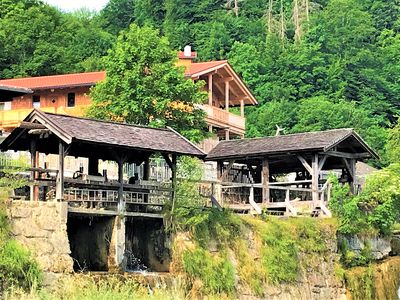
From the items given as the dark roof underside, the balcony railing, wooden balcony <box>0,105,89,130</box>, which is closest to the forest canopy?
the balcony railing

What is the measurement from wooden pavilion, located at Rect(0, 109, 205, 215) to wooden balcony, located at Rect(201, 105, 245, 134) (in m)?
18.7

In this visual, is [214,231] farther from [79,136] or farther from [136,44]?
[136,44]

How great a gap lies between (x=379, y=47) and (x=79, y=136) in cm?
5551

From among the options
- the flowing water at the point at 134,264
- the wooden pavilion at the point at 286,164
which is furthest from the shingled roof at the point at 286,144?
the flowing water at the point at 134,264

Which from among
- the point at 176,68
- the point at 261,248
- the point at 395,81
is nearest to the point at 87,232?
the point at 261,248

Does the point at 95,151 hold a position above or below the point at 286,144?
below

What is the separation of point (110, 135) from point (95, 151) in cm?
218

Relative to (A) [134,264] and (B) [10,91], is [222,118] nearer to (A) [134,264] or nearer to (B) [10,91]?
(B) [10,91]

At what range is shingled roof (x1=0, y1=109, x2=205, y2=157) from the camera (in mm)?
25375

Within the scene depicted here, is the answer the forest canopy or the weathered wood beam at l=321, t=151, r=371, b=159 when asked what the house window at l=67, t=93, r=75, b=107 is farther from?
the weathered wood beam at l=321, t=151, r=371, b=159

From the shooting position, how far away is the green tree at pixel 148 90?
38.2 m

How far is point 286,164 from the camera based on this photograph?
38344mm

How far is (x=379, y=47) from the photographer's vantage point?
7731cm

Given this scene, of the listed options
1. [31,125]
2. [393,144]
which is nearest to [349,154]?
[31,125]
